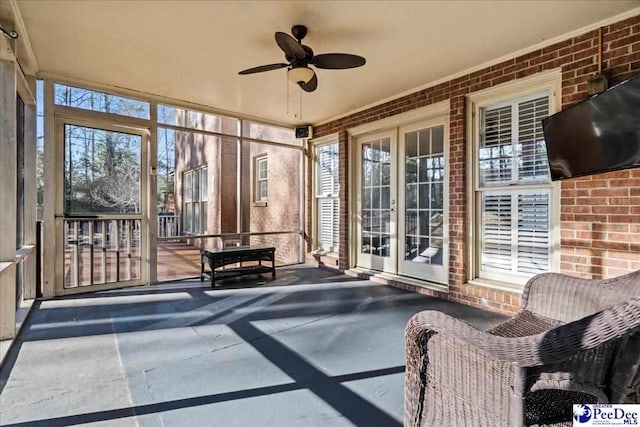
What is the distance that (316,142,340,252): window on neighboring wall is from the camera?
6328 millimetres

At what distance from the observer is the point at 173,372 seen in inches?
91.7

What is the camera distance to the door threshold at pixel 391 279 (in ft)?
14.6

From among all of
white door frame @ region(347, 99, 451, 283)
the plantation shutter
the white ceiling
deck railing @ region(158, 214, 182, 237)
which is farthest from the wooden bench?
the plantation shutter

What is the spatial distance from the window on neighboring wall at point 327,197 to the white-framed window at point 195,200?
7.21ft

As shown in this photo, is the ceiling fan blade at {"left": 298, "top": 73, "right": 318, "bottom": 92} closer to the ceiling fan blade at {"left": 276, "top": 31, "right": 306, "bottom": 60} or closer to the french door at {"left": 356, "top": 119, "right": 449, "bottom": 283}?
the ceiling fan blade at {"left": 276, "top": 31, "right": 306, "bottom": 60}

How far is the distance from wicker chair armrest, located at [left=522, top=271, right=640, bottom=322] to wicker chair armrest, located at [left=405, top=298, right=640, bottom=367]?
92cm

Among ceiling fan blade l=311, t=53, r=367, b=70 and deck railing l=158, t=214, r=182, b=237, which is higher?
ceiling fan blade l=311, t=53, r=367, b=70

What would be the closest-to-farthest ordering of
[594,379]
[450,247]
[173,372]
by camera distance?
[594,379] < [173,372] < [450,247]

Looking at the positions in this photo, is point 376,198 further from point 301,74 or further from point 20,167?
point 20,167

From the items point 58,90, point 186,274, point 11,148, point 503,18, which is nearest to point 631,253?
point 503,18

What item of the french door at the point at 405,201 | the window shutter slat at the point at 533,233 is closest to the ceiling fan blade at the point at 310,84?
the french door at the point at 405,201

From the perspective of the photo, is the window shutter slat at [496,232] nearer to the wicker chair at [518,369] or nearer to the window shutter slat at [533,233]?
the window shutter slat at [533,233]

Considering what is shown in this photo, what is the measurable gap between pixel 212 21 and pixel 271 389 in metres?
2.96

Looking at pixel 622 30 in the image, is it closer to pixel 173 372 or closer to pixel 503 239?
pixel 503 239
